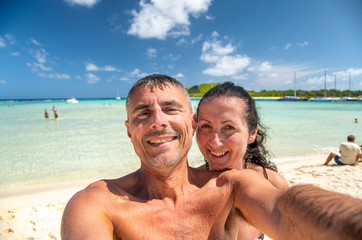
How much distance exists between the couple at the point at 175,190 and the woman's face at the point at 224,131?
0.01 metres

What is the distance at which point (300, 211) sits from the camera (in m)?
1.08

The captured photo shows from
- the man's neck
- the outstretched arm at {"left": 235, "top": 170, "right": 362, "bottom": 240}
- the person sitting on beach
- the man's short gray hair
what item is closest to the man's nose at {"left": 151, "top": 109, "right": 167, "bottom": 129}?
the man's short gray hair

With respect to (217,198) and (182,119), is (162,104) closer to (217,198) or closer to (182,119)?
(182,119)

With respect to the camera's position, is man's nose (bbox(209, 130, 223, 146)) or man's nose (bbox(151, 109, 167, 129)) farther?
man's nose (bbox(209, 130, 223, 146))

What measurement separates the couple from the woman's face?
1 cm

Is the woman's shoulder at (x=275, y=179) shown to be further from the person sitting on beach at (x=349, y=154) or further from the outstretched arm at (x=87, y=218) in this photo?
the person sitting on beach at (x=349, y=154)

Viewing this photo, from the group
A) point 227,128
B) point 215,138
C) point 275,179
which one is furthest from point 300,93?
point 215,138

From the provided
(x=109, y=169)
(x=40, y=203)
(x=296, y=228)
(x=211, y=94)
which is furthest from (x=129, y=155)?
(x=296, y=228)

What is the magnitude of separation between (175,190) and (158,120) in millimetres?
684

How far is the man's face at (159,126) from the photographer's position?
72.7 inches

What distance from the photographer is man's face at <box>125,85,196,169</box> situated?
185cm

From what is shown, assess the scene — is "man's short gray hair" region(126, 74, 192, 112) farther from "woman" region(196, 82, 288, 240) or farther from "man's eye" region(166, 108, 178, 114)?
"woman" region(196, 82, 288, 240)

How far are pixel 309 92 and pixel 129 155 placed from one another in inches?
3806

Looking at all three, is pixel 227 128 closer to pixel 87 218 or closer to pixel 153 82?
pixel 153 82
